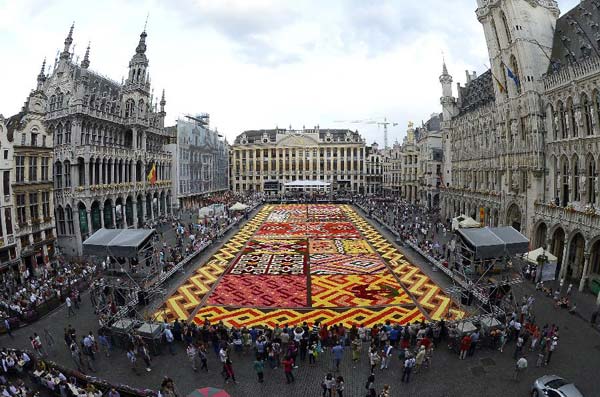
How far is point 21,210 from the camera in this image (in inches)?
1200

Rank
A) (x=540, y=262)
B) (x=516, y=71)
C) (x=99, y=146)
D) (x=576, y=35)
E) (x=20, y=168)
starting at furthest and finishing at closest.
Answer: (x=99, y=146) → (x=516, y=71) → (x=576, y=35) → (x=20, y=168) → (x=540, y=262)

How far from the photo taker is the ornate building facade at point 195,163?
210ft

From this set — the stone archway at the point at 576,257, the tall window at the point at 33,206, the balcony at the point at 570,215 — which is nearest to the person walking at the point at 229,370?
the balcony at the point at 570,215

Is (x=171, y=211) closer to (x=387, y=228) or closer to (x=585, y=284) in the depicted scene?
(x=387, y=228)

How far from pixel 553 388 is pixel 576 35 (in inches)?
1218

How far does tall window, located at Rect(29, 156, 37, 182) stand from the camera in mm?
31609

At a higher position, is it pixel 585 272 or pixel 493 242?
pixel 493 242

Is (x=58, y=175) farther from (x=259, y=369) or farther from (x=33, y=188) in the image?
(x=259, y=369)

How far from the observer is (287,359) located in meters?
15.0

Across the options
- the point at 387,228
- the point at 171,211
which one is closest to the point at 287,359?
the point at 387,228

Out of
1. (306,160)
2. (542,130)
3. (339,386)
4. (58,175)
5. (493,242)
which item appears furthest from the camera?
(306,160)

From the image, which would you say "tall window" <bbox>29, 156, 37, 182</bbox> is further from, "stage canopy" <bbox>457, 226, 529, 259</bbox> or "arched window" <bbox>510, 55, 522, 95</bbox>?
"arched window" <bbox>510, 55, 522, 95</bbox>

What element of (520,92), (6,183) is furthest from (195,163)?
(520,92)

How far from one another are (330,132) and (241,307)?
9002 centimetres
